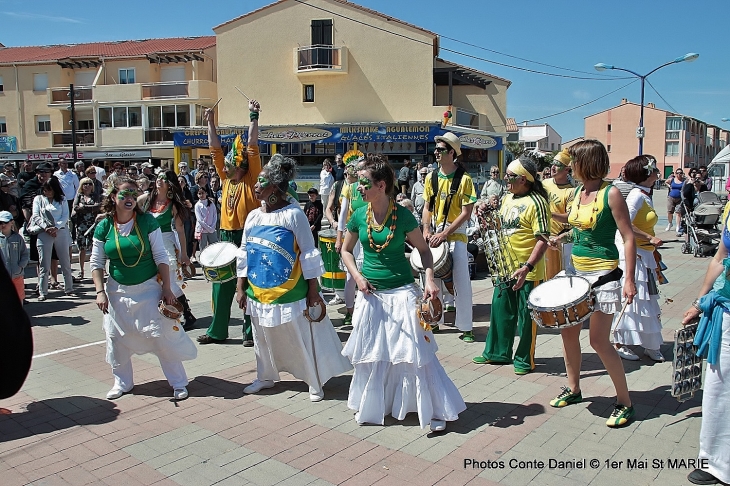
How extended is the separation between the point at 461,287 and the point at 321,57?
30602 mm

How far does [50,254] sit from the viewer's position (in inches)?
400

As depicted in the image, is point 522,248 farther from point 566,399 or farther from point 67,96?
point 67,96

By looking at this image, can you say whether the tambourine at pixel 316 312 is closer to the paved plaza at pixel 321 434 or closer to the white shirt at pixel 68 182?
the paved plaza at pixel 321 434

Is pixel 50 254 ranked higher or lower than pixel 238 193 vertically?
lower

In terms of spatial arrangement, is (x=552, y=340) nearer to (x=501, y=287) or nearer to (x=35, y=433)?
(x=501, y=287)

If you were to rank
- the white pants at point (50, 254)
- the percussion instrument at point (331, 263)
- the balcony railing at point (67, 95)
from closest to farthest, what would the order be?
the percussion instrument at point (331, 263)
the white pants at point (50, 254)
the balcony railing at point (67, 95)

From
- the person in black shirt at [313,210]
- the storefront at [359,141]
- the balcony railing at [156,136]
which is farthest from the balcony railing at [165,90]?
the person in black shirt at [313,210]

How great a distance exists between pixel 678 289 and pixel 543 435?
687 cm

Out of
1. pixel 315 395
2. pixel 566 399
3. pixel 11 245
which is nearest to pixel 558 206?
pixel 566 399

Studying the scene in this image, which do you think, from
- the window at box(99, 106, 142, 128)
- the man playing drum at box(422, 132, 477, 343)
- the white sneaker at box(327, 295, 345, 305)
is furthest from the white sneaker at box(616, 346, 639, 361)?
the window at box(99, 106, 142, 128)

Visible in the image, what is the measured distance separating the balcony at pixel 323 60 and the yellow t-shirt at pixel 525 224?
31.1 m

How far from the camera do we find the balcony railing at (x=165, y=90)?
40875 millimetres

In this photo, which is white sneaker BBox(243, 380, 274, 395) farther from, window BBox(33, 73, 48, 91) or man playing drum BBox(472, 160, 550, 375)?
window BBox(33, 73, 48, 91)

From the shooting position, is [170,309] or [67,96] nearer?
[170,309]
